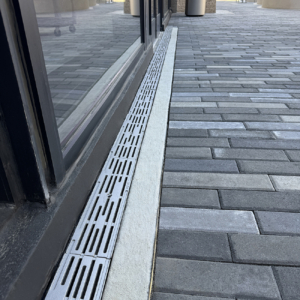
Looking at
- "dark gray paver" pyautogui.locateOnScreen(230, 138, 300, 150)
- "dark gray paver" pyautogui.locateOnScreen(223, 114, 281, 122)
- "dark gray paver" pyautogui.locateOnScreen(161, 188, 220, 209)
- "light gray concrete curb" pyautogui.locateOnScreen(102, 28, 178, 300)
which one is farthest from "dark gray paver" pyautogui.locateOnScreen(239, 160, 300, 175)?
"dark gray paver" pyautogui.locateOnScreen(223, 114, 281, 122)

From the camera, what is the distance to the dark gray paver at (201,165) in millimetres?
2039

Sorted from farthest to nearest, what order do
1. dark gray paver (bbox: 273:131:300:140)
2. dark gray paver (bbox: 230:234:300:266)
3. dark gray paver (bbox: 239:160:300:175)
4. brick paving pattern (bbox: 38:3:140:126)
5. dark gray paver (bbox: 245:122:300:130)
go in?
dark gray paver (bbox: 245:122:300:130) → dark gray paver (bbox: 273:131:300:140) → dark gray paver (bbox: 239:160:300:175) → brick paving pattern (bbox: 38:3:140:126) → dark gray paver (bbox: 230:234:300:266)

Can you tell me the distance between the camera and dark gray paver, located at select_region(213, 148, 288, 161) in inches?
85.2

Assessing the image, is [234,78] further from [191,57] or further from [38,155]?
[38,155]

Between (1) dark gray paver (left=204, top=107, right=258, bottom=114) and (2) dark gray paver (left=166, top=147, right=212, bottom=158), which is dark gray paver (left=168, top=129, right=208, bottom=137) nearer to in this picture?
(2) dark gray paver (left=166, top=147, right=212, bottom=158)

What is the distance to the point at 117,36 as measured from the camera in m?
3.48

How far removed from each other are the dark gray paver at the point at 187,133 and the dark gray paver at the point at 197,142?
0.08 m

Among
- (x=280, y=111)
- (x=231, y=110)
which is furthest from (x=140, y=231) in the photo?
(x=280, y=111)

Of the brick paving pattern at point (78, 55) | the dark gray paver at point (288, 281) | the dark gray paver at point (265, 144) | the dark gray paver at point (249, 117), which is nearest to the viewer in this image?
the dark gray paver at point (288, 281)

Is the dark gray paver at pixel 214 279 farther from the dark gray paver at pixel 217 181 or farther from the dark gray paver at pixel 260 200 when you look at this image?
the dark gray paver at pixel 217 181

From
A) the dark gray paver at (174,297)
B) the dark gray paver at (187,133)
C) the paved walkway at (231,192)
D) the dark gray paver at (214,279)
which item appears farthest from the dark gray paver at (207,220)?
the dark gray paver at (187,133)

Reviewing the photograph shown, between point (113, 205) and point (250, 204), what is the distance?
84 cm

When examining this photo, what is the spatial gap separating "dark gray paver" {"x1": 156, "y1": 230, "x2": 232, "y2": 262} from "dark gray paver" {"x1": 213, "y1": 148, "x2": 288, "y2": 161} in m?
0.84

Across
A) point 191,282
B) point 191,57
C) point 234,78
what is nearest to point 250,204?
point 191,282
